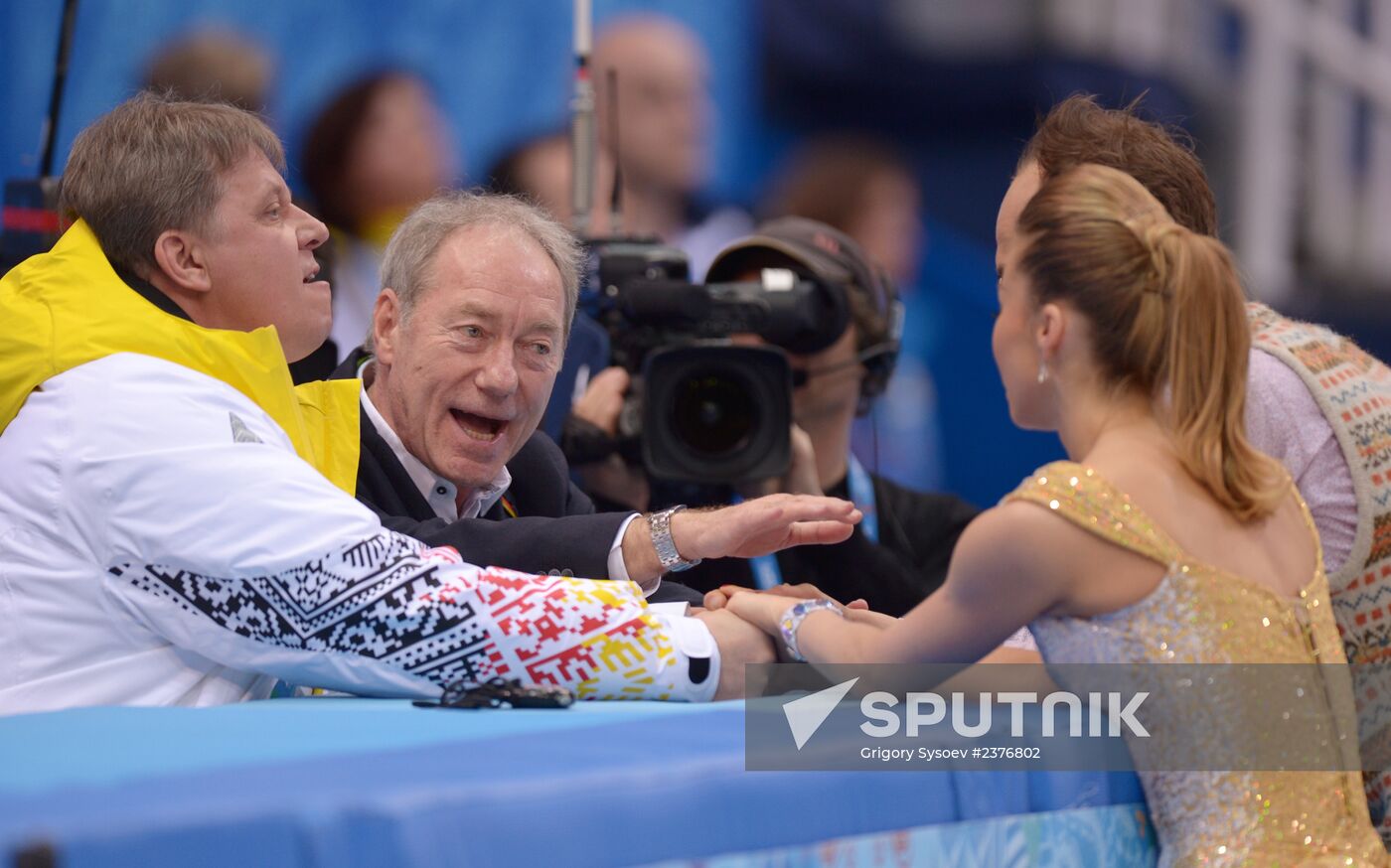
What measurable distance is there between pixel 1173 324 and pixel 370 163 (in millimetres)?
3066

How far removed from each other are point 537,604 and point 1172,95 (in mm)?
4290

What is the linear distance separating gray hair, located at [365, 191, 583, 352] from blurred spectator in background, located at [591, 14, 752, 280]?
2.47m

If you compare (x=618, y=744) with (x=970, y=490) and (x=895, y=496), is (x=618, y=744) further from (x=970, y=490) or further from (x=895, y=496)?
(x=970, y=490)

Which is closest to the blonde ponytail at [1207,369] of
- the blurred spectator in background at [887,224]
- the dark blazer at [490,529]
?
the dark blazer at [490,529]

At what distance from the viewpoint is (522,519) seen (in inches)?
74.9

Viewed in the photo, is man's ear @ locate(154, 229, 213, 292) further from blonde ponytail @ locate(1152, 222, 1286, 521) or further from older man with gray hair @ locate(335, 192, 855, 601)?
blonde ponytail @ locate(1152, 222, 1286, 521)

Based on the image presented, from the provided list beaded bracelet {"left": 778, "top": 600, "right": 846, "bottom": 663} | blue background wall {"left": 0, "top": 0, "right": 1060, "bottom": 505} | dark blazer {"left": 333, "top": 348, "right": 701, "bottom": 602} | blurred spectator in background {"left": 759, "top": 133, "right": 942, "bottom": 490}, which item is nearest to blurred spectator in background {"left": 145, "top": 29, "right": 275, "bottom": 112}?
blue background wall {"left": 0, "top": 0, "right": 1060, "bottom": 505}

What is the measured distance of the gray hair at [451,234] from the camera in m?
2.16

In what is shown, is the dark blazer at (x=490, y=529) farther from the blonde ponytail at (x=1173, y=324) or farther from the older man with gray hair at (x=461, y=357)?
the blonde ponytail at (x=1173, y=324)

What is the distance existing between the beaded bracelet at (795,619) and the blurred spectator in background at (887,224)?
10.3 ft

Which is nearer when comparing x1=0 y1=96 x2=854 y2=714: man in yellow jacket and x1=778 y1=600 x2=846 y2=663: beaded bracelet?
x1=0 y1=96 x2=854 y2=714: man in yellow jacket

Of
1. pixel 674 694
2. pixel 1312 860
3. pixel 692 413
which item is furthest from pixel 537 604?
pixel 692 413

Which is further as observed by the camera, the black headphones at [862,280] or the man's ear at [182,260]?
the black headphones at [862,280]

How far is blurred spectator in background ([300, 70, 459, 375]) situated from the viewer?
4090mm
